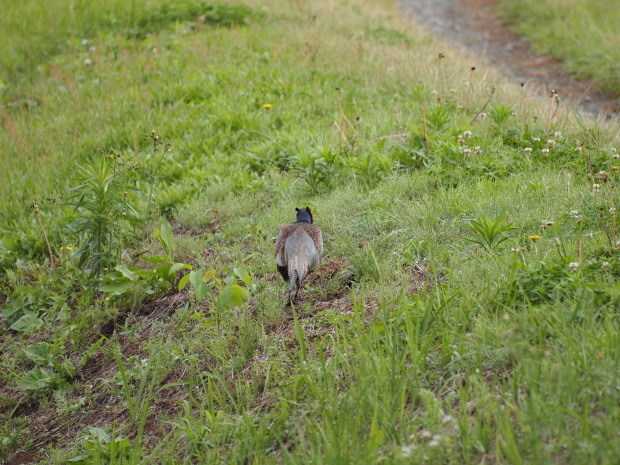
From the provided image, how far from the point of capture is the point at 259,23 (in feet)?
39.3

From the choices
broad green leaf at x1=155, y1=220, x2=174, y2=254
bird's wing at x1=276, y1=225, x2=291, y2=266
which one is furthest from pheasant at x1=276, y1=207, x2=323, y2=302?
broad green leaf at x1=155, y1=220, x2=174, y2=254

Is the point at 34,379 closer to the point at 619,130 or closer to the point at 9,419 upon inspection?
the point at 9,419

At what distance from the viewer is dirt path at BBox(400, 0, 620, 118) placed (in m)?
10.2

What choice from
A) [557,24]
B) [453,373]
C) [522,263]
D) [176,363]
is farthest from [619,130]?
[557,24]

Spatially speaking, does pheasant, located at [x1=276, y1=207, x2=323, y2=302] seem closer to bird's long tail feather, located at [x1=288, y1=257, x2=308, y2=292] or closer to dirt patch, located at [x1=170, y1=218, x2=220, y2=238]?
bird's long tail feather, located at [x1=288, y1=257, x2=308, y2=292]

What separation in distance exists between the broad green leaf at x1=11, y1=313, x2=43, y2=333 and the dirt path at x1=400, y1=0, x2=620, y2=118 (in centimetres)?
677

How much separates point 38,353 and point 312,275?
2.28 meters

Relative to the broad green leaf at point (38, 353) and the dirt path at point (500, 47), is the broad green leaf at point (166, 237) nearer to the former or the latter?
the broad green leaf at point (38, 353)

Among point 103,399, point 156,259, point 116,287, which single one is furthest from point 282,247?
point 103,399

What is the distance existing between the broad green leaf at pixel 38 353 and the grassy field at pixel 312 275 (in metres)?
0.02

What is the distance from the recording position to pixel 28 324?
5746 mm

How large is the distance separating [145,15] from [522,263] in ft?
32.8

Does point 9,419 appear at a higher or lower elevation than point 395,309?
lower

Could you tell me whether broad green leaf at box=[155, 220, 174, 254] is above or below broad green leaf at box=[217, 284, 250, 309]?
below
